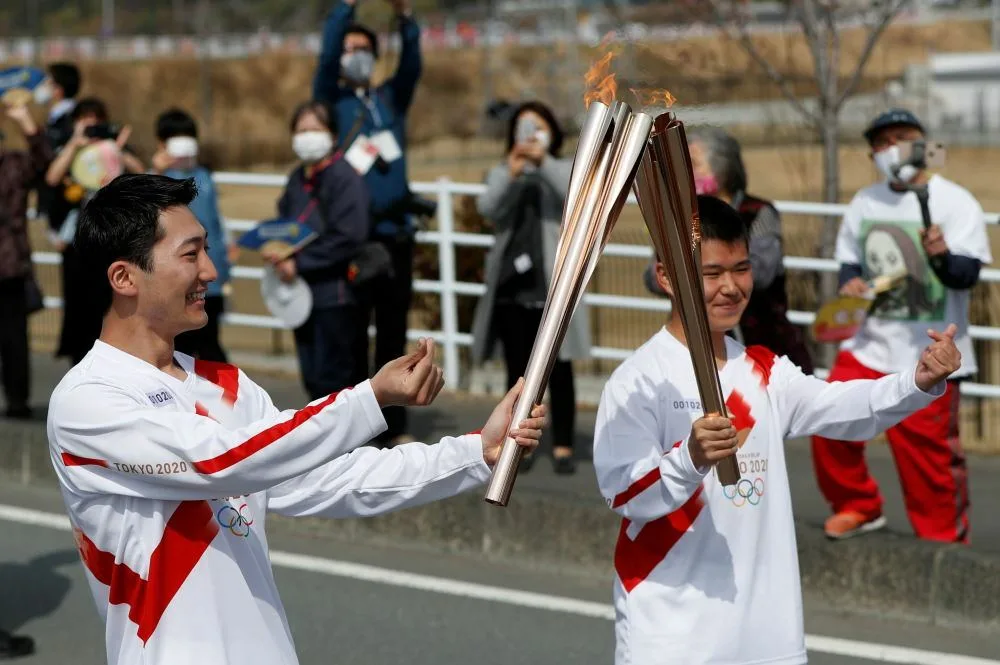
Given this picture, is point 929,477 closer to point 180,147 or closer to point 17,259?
point 180,147

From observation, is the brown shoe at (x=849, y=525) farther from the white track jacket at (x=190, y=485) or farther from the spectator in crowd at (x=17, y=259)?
the spectator in crowd at (x=17, y=259)

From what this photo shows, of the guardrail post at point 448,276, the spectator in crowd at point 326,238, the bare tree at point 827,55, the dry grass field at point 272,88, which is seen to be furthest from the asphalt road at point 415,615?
the dry grass field at point 272,88

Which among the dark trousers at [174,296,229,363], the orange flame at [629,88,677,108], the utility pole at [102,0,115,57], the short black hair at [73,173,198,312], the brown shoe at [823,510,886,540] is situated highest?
the utility pole at [102,0,115,57]

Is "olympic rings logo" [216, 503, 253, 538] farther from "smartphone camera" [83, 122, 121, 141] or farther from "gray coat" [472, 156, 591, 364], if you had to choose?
"smartphone camera" [83, 122, 121, 141]

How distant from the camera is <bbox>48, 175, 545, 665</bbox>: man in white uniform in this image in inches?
120

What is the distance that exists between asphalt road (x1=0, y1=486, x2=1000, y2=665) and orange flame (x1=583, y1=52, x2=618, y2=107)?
108 inches

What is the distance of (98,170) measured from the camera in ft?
27.5

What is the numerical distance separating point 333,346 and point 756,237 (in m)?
2.36


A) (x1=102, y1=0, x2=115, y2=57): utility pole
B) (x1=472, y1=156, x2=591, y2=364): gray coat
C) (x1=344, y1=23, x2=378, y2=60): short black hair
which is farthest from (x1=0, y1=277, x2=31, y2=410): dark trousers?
(x1=102, y1=0, x2=115, y2=57): utility pole

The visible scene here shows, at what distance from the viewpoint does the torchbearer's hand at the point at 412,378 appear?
9.62 feet

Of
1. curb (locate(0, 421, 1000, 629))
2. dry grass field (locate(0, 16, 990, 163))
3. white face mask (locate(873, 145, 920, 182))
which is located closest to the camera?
curb (locate(0, 421, 1000, 629))

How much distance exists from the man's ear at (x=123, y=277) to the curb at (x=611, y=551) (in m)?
3.47

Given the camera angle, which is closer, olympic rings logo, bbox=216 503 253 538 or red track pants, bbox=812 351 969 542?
olympic rings logo, bbox=216 503 253 538

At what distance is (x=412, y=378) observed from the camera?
2.93 meters
